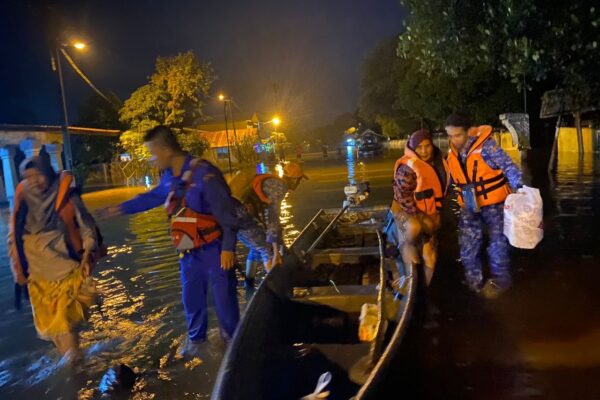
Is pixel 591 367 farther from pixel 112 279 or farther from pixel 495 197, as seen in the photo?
pixel 112 279

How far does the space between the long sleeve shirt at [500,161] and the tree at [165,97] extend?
26.6 metres

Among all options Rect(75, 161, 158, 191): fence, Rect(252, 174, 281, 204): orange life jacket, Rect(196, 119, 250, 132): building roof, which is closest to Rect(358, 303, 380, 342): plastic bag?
Rect(252, 174, 281, 204): orange life jacket

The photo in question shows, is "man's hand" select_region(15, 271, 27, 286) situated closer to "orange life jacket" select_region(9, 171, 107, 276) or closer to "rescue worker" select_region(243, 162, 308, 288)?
"orange life jacket" select_region(9, 171, 107, 276)

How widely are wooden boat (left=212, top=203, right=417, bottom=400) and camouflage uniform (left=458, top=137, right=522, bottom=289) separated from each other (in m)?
0.79

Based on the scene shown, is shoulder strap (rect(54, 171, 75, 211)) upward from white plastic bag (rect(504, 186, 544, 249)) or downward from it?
upward

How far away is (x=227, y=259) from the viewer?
4.42m

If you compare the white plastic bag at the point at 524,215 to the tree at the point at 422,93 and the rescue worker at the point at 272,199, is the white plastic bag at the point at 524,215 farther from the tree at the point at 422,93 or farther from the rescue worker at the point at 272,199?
the tree at the point at 422,93

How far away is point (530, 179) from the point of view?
54.7ft

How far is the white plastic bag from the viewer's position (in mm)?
5180

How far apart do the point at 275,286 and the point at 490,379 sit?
6.71ft

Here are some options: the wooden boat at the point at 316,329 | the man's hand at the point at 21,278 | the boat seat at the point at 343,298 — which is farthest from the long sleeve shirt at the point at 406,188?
the man's hand at the point at 21,278

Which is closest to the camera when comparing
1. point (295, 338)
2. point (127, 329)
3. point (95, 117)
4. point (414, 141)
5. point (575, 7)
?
point (295, 338)

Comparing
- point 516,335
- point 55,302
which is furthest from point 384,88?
point 55,302

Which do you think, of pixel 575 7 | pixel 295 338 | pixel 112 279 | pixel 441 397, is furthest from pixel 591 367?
pixel 112 279
